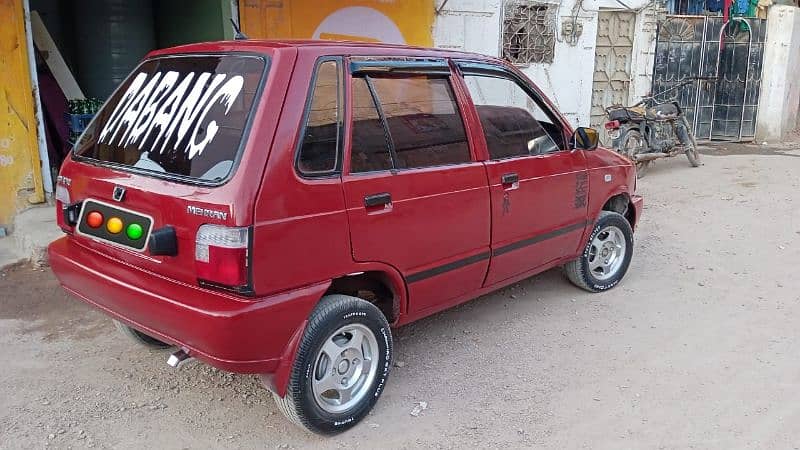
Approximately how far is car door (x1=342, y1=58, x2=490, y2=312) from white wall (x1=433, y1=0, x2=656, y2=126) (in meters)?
5.86

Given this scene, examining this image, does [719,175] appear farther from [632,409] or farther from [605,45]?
[632,409]

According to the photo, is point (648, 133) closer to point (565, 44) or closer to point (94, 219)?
point (565, 44)

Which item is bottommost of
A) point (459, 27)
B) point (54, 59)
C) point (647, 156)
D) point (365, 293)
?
point (365, 293)

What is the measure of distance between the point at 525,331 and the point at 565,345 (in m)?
0.30

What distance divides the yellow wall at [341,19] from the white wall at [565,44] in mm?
417

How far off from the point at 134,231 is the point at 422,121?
1504 mm

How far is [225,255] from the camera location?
2.58m

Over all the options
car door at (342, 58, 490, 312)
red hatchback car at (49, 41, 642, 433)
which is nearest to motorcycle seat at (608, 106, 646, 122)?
red hatchback car at (49, 41, 642, 433)

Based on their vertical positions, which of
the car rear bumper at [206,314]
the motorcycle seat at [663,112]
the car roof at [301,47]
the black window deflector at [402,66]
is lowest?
the car rear bumper at [206,314]

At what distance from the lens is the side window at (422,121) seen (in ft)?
10.8

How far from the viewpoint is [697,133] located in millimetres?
12188

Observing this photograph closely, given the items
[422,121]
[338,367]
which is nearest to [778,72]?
[422,121]

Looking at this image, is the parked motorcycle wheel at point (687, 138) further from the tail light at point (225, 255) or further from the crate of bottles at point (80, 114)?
the tail light at point (225, 255)

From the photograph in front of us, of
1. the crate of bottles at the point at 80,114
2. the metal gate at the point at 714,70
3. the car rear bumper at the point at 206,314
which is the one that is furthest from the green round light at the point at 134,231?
the metal gate at the point at 714,70
